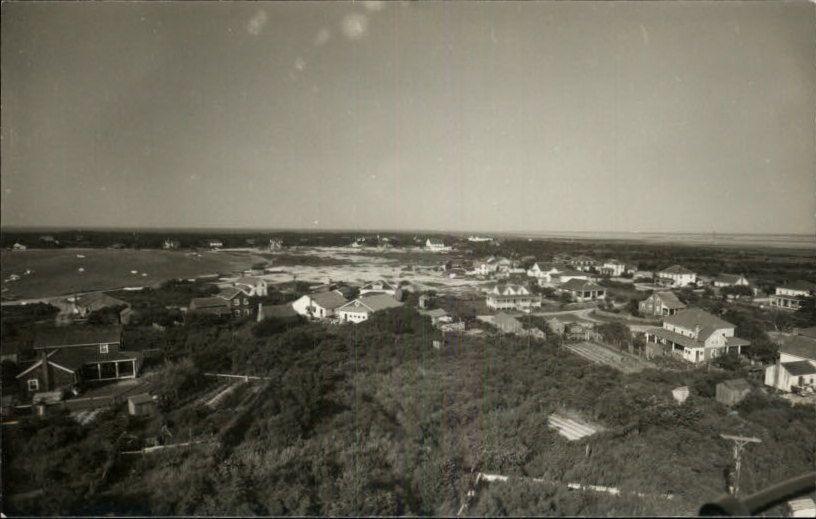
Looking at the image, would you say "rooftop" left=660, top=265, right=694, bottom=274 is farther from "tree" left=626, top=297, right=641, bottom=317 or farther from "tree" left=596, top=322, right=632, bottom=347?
"tree" left=596, top=322, right=632, bottom=347

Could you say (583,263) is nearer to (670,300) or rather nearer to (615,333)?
(670,300)

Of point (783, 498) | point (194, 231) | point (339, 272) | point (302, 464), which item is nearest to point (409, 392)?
point (302, 464)

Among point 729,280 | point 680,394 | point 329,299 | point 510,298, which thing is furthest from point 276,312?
point 729,280

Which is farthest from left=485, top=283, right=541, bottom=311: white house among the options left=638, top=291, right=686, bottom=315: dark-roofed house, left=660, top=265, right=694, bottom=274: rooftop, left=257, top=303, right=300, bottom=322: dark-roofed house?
left=257, top=303, right=300, bottom=322: dark-roofed house

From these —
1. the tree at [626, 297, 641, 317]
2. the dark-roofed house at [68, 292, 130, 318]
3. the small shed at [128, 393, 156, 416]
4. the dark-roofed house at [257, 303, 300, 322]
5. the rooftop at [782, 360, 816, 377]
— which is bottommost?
the rooftop at [782, 360, 816, 377]

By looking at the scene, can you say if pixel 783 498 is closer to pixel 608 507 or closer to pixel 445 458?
pixel 608 507

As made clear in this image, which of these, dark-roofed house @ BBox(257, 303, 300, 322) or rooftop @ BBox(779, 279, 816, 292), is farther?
rooftop @ BBox(779, 279, 816, 292)

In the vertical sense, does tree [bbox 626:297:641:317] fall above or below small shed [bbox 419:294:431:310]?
below
